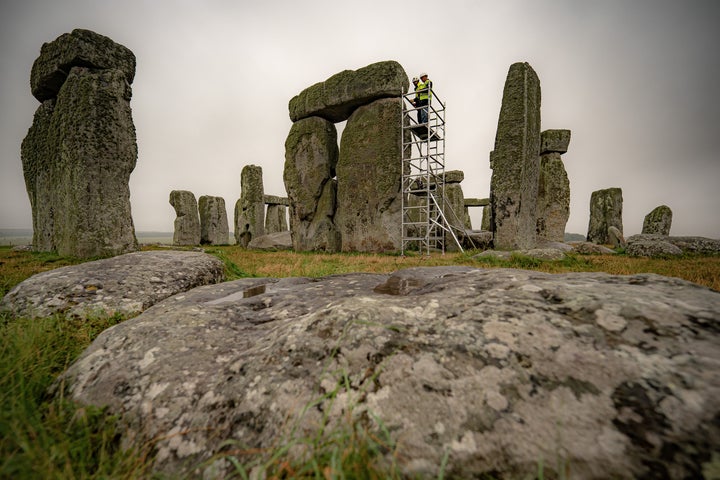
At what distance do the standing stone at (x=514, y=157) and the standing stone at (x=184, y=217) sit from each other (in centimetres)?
1788

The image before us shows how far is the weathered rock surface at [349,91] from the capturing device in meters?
10.4

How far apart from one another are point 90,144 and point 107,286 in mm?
6350

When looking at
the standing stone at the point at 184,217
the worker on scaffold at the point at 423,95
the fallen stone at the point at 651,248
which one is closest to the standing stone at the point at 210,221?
the standing stone at the point at 184,217

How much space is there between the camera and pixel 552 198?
1522cm

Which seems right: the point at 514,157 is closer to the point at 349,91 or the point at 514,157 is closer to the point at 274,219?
the point at 349,91

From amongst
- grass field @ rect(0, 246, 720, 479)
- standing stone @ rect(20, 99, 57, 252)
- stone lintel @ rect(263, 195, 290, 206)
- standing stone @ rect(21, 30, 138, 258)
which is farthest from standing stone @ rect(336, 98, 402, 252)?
stone lintel @ rect(263, 195, 290, 206)

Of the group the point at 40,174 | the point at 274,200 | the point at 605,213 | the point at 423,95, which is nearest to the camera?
the point at 40,174

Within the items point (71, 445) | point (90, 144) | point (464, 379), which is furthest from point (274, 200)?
point (464, 379)

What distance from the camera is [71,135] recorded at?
7109 mm

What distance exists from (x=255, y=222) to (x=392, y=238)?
31.8ft

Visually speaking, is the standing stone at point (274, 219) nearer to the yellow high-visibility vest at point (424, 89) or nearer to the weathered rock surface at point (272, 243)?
the weathered rock surface at point (272, 243)

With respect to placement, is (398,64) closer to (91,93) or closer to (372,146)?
(372,146)

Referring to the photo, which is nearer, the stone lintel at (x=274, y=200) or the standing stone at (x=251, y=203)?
the standing stone at (x=251, y=203)

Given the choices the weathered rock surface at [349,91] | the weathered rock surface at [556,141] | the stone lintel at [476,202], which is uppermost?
the weathered rock surface at [349,91]
